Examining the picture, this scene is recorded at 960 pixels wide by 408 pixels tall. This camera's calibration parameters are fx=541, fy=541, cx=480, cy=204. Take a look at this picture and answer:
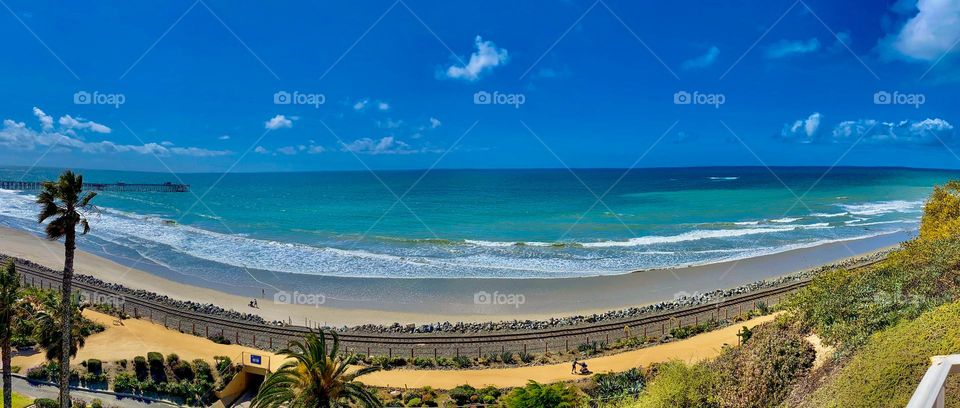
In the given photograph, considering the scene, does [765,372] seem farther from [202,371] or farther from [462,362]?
[202,371]

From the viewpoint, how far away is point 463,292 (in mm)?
37312

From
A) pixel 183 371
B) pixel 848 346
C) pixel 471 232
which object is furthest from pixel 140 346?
pixel 471 232

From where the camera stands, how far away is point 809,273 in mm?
40094

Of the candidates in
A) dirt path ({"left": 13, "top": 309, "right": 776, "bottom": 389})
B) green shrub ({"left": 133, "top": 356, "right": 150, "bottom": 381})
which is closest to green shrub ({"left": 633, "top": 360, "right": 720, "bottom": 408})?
dirt path ({"left": 13, "top": 309, "right": 776, "bottom": 389})

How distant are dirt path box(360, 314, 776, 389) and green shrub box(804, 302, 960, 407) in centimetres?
1222

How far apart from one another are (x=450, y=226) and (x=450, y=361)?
46017 millimetres

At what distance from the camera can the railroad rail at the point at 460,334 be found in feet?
88.9

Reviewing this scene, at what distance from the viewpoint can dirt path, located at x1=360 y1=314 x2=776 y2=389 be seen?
23.0 metres

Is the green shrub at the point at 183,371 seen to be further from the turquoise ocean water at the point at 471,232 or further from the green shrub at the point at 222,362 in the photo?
the turquoise ocean water at the point at 471,232

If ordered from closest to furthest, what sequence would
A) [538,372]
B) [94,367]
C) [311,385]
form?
[311,385], [538,372], [94,367]

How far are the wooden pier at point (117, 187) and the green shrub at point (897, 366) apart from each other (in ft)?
535

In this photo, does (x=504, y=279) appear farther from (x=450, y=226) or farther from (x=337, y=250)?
(x=450, y=226)

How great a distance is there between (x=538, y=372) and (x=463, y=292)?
13.9 metres

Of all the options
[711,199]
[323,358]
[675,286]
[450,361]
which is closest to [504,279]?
[675,286]
